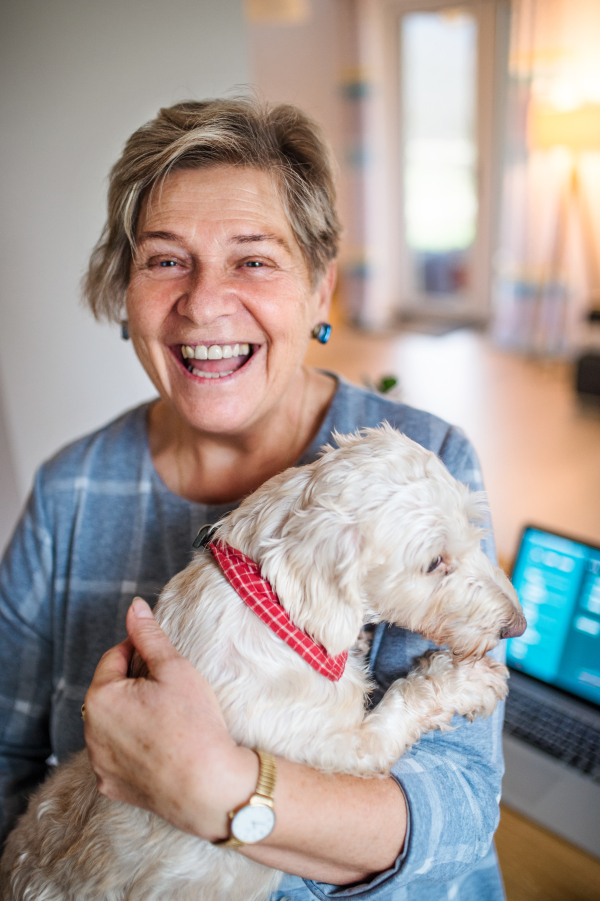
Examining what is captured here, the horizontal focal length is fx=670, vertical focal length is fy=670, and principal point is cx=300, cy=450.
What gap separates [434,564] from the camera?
1075mm

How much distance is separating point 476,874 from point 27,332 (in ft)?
7.37

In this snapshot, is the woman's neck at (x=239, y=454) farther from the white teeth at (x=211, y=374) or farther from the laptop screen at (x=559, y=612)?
the laptop screen at (x=559, y=612)

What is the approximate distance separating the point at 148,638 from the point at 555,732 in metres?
1.17

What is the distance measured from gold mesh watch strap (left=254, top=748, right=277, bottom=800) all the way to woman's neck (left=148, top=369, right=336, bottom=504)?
0.55m

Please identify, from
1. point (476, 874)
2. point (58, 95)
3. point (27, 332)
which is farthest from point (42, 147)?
point (476, 874)

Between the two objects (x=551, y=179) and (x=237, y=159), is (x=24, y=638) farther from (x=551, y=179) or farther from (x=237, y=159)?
(x=551, y=179)

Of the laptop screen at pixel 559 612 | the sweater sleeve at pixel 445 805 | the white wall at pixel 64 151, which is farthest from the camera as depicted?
the white wall at pixel 64 151

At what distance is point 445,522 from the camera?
1054 millimetres

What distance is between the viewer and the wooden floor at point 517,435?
1.36 meters

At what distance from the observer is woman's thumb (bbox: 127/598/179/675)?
96 centimetres

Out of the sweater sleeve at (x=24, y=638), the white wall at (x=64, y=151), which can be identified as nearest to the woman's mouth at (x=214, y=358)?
the sweater sleeve at (x=24, y=638)

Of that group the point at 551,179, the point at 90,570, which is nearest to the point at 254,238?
the point at 90,570

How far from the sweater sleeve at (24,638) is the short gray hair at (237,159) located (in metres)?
0.58

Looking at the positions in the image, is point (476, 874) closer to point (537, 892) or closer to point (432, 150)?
point (537, 892)
